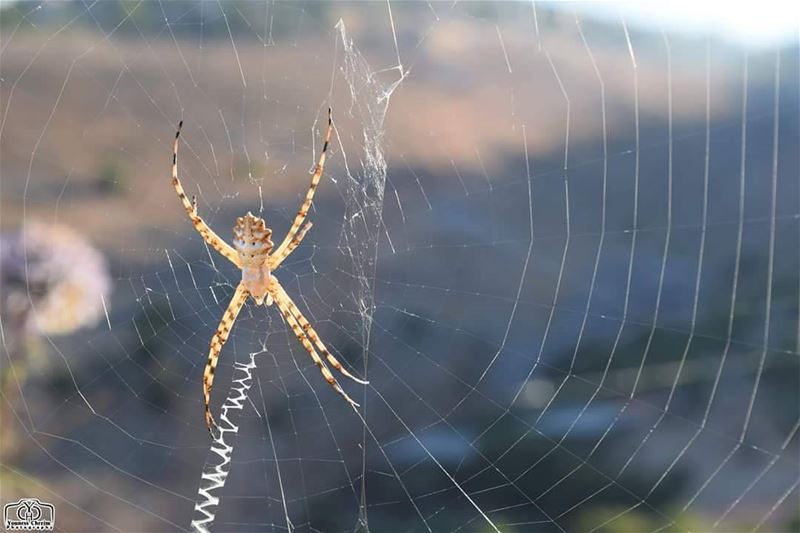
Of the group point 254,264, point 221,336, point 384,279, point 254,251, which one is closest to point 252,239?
point 254,251

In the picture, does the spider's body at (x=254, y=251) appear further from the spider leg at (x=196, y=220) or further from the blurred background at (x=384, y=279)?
the blurred background at (x=384, y=279)

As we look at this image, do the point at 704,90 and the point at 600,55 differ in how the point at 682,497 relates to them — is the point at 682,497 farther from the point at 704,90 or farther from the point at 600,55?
the point at 600,55

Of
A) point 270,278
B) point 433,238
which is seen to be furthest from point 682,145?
point 270,278

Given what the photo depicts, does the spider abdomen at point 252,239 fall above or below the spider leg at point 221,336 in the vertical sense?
above

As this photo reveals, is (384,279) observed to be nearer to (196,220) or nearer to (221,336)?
(221,336)

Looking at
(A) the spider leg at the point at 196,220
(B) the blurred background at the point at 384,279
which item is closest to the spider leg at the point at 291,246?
(A) the spider leg at the point at 196,220

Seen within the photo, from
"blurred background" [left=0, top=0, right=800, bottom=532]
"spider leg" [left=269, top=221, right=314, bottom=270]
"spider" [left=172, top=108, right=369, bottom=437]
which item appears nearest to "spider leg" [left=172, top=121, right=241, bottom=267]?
"spider" [left=172, top=108, right=369, bottom=437]
